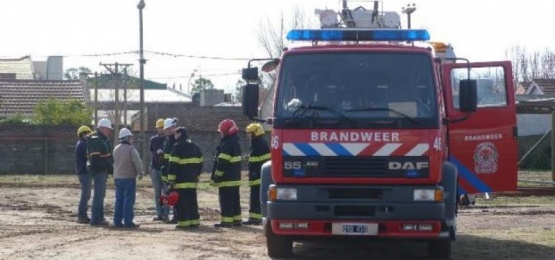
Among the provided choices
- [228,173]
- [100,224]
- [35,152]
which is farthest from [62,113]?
[228,173]

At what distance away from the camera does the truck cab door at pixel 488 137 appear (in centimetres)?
1680

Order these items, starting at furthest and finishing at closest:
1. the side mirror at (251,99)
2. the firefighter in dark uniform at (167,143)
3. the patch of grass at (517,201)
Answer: the patch of grass at (517,201) < the firefighter in dark uniform at (167,143) < the side mirror at (251,99)

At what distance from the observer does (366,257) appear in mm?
14789

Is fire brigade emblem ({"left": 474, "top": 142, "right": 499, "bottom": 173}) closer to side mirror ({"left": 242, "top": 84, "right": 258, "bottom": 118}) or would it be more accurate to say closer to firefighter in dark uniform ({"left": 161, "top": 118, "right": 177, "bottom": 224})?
side mirror ({"left": 242, "top": 84, "right": 258, "bottom": 118})

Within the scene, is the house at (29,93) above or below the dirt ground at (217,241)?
above

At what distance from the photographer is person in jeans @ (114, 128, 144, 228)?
748 inches

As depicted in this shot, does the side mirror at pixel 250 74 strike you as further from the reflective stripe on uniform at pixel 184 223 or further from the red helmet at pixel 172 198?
the reflective stripe on uniform at pixel 184 223

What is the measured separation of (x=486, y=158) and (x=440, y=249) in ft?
9.65

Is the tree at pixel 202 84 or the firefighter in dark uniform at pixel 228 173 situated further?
the tree at pixel 202 84

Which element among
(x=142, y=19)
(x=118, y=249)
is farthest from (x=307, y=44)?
(x=142, y=19)

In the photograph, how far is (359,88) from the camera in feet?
44.6

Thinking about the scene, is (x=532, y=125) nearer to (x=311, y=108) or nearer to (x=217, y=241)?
(x=217, y=241)

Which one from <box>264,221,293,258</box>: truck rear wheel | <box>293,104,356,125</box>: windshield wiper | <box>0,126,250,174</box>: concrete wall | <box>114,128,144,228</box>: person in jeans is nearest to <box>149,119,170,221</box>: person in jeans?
<box>114,128,144,228</box>: person in jeans

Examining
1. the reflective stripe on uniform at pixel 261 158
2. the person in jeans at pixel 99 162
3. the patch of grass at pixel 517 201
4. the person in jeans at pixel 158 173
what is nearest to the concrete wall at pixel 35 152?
the patch of grass at pixel 517 201
